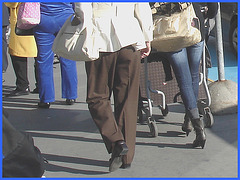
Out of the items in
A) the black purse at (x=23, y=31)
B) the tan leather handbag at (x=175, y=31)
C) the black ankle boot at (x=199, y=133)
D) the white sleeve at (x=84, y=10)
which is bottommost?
the black ankle boot at (x=199, y=133)

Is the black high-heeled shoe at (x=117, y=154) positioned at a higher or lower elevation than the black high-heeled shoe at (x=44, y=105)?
higher

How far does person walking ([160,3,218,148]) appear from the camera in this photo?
4.65 metres

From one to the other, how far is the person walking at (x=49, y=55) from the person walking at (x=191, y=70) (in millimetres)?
1630

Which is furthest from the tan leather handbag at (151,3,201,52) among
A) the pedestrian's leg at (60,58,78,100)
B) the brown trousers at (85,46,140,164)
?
the pedestrian's leg at (60,58,78,100)

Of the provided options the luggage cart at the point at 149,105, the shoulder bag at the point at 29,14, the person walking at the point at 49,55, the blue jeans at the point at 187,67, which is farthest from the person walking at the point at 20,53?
the blue jeans at the point at 187,67

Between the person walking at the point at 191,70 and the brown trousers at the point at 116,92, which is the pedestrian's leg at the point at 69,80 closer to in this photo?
the person walking at the point at 191,70

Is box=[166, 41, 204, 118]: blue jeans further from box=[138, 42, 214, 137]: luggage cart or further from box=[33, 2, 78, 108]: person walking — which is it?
box=[33, 2, 78, 108]: person walking

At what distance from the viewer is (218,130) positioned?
204 inches

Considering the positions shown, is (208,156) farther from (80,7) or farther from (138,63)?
(80,7)

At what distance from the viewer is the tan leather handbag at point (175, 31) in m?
4.46

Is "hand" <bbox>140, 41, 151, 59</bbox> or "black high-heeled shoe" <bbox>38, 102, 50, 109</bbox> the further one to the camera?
"black high-heeled shoe" <bbox>38, 102, 50, 109</bbox>

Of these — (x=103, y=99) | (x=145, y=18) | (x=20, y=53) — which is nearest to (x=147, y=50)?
(x=145, y=18)

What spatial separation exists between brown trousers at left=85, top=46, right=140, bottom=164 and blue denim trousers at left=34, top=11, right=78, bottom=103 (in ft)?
5.86

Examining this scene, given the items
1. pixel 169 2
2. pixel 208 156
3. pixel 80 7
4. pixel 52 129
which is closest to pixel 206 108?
pixel 208 156
